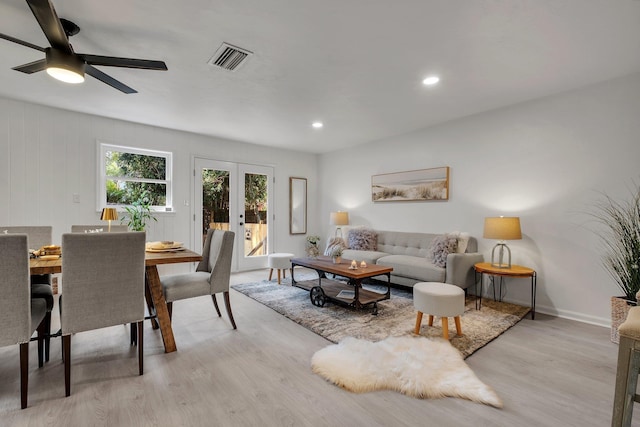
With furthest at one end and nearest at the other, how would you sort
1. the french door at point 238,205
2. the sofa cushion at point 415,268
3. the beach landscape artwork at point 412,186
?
the french door at point 238,205 < the beach landscape artwork at point 412,186 < the sofa cushion at point 415,268

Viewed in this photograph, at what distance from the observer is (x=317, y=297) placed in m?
3.45

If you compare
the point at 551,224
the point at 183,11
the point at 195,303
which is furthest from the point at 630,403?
the point at 195,303

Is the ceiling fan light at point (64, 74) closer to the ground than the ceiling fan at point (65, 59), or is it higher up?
closer to the ground

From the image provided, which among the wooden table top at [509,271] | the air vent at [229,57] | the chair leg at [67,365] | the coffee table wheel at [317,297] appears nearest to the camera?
the chair leg at [67,365]

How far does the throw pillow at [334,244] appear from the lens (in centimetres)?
505

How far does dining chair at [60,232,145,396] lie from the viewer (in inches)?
71.4

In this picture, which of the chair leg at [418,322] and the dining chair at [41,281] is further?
the chair leg at [418,322]

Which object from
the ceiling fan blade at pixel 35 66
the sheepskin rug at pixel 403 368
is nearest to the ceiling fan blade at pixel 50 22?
the ceiling fan blade at pixel 35 66

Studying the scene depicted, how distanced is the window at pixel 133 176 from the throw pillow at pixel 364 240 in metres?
Answer: 2.98

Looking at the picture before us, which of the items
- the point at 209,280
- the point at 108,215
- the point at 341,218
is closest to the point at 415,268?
the point at 341,218

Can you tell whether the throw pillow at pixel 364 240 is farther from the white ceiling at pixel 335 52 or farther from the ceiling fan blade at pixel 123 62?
the ceiling fan blade at pixel 123 62

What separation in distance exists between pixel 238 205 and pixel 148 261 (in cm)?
329

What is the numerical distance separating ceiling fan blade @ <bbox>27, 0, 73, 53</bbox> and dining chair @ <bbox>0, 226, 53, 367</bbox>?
1.19 m

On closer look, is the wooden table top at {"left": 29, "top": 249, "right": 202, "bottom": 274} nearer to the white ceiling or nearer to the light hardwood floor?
the light hardwood floor
